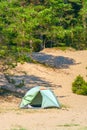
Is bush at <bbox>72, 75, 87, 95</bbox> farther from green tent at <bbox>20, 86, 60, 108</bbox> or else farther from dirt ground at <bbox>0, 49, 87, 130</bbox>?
green tent at <bbox>20, 86, 60, 108</bbox>

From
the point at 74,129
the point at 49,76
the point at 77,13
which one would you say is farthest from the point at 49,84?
the point at 77,13

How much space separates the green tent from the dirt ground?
49 cm

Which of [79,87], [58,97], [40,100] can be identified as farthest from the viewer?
[79,87]

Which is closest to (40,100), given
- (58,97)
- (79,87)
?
(58,97)

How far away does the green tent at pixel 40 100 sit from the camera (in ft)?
63.9

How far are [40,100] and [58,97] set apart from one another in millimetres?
4249

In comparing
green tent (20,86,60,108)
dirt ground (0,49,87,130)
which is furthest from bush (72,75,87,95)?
green tent (20,86,60,108)

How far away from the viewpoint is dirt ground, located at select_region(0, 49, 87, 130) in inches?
577

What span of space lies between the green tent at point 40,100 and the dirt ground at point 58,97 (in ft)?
1.60

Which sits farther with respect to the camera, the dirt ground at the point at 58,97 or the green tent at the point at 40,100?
the green tent at the point at 40,100

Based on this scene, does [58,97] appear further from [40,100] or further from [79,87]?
[40,100]

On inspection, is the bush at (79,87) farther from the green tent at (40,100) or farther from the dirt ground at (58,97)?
the green tent at (40,100)

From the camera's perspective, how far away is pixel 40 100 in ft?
65.5

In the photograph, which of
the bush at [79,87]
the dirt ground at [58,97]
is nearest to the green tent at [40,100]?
the dirt ground at [58,97]
